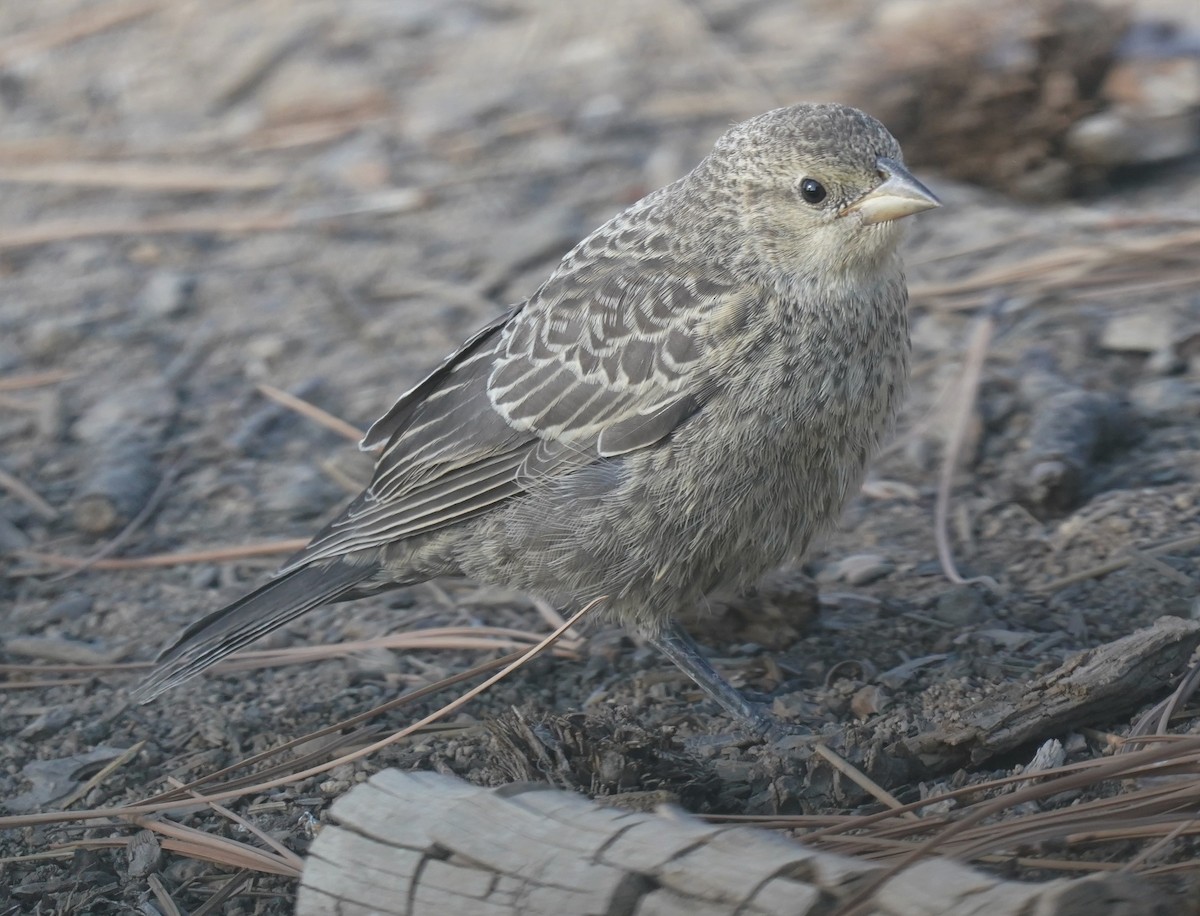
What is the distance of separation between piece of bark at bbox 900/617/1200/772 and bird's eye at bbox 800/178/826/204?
1265 mm

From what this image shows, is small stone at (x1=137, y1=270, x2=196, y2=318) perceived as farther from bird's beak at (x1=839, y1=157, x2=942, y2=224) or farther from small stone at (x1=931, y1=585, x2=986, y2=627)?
small stone at (x1=931, y1=585, x2=986, y2=627)

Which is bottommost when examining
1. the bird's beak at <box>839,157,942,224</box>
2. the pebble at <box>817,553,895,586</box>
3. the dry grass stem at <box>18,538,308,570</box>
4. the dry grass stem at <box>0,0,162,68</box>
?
the pebble at <box>817,553,895,586</box>

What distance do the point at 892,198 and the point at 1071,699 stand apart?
122cm

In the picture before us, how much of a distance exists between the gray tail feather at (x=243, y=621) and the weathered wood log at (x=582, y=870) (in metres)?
1.10

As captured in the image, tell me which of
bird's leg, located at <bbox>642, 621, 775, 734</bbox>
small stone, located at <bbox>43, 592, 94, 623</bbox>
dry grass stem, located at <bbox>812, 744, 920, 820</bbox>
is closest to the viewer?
dry grass stem, located at <bbox>812, 744, 920, 820</bbox>

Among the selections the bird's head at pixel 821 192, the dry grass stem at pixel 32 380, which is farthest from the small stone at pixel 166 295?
the bird's head at pixel 821 192

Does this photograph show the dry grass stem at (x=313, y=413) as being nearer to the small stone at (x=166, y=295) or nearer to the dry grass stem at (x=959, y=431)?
the small stone at (x=166, y=295)

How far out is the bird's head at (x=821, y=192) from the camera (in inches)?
132

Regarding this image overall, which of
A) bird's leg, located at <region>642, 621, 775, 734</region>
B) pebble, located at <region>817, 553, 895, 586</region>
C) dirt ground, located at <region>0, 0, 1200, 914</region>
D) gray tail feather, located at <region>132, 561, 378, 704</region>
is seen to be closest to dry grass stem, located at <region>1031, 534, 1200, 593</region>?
dirt ground, located at <region>0, 0, 1200, 914</region>

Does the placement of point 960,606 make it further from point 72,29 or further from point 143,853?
point 72,29

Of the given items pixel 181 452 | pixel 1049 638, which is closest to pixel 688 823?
pixel 1049 638

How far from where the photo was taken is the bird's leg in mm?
3160

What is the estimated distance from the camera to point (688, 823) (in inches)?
87.0

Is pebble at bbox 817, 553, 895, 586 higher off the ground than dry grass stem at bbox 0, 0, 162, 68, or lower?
lower
